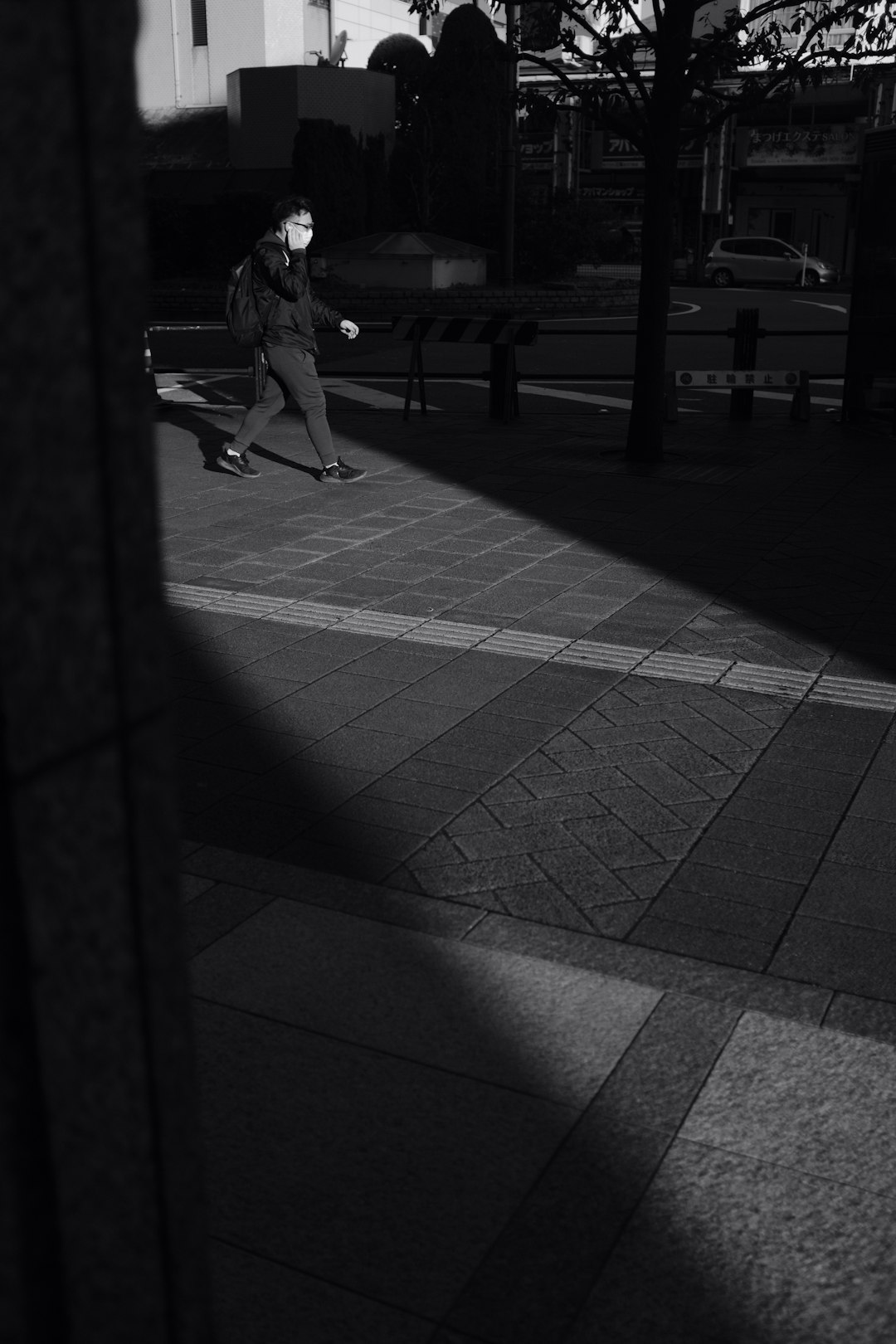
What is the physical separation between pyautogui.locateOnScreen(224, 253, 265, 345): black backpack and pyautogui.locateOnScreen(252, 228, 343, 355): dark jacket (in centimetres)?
4

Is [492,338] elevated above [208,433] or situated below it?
above

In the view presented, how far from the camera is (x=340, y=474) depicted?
10094 millimetres

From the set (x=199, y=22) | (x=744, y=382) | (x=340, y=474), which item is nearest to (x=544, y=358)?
(x=744, y=382)

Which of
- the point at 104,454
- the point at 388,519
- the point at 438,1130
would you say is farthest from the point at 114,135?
the point at 388,519

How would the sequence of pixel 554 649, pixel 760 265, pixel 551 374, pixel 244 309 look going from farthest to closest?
pixel 760 265
pixel 551 374
pixel 244 309
pixel 554 649

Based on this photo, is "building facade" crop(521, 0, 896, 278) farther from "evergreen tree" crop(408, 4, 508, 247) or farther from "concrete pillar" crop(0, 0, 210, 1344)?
"concrete pillar" crop(0, 0, 210, 1344)

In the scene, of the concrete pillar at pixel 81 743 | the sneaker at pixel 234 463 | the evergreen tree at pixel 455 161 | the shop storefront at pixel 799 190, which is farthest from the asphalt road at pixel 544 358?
the shop storefront at pixel 799 190

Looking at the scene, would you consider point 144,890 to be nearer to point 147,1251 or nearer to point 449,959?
point 147,1251

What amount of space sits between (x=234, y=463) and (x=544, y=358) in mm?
10049

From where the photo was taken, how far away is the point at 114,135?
1159 millimetres

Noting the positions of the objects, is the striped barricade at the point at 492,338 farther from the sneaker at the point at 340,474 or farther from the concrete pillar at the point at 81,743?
the concrete pillar at the point at 81,743

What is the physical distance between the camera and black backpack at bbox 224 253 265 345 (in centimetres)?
947

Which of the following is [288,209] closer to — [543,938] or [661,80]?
[661,80]

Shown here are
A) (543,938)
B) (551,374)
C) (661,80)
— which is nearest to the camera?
(543,938)
